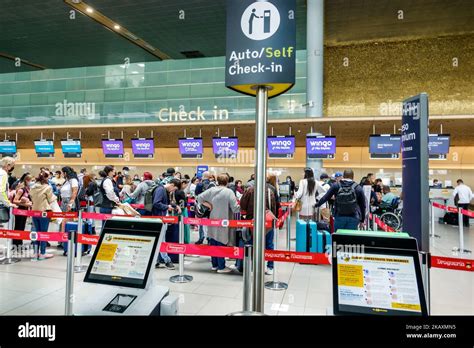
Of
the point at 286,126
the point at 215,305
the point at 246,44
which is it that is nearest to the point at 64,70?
the point at 286,126

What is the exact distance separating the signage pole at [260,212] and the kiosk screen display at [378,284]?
38 cm

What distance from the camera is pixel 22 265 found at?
5.76 meters

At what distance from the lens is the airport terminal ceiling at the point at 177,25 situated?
1270cm

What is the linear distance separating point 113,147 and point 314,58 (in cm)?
886

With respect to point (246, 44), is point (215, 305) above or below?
below

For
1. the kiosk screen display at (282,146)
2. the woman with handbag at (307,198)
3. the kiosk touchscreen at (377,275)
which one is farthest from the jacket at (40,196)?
the kiosk screen display at (282,146)

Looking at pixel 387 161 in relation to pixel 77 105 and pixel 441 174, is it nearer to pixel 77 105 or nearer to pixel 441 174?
pixel 441 174

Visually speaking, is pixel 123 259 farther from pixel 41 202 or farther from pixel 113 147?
pixel 113 147

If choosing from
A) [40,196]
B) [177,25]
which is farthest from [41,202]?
[177,25]

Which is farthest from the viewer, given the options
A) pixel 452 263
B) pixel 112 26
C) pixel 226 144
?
pixel 112 26

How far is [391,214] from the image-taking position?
32.2 ft

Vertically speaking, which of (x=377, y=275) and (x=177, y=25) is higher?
(x=177, y=25)

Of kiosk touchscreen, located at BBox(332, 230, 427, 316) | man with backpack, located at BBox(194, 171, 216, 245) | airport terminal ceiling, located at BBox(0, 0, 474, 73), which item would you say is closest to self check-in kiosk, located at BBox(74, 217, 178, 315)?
kiosk touchscreen, located at BBox(332, 230, 427, 316)

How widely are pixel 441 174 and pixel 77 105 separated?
1838 cm
